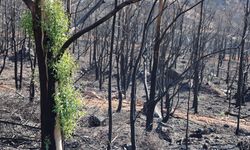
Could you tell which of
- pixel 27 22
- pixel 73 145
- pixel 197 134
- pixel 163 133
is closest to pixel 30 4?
pixel 27 22

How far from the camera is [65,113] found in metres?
6.94

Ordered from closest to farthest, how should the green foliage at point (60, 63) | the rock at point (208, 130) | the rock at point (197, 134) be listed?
the green foliage at point (60, 63)
the rock at point (197, 134)
the rock at point (208, 130)

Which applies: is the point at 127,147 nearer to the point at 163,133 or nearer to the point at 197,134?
the point at 163,133

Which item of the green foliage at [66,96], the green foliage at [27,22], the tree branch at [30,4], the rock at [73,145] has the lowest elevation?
the rock at [73,145]

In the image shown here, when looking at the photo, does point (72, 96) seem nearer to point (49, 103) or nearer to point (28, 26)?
point (49, 103)

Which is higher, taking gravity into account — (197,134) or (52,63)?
(52,63)

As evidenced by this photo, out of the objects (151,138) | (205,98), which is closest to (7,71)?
(205,98)

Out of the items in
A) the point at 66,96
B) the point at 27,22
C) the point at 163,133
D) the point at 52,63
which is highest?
the point at 27,22

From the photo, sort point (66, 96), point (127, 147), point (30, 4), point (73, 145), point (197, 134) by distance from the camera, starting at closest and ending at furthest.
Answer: point (30, 4) → point (66, 96) → point (73, 145) → point (127, 147) → point (197, 134)

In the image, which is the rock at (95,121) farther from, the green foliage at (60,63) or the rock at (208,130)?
the green foliage at (60,63)

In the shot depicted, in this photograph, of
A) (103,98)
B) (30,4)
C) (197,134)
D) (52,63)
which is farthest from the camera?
(103,98)

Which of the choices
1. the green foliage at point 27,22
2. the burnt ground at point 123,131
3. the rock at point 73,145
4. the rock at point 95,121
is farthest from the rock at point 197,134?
the green foliage at point 27,22

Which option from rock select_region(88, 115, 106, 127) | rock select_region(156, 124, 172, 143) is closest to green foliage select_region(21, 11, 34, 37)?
rock select_region(156, 124, 172, 143)

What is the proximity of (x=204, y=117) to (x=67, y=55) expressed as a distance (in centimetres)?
1955
